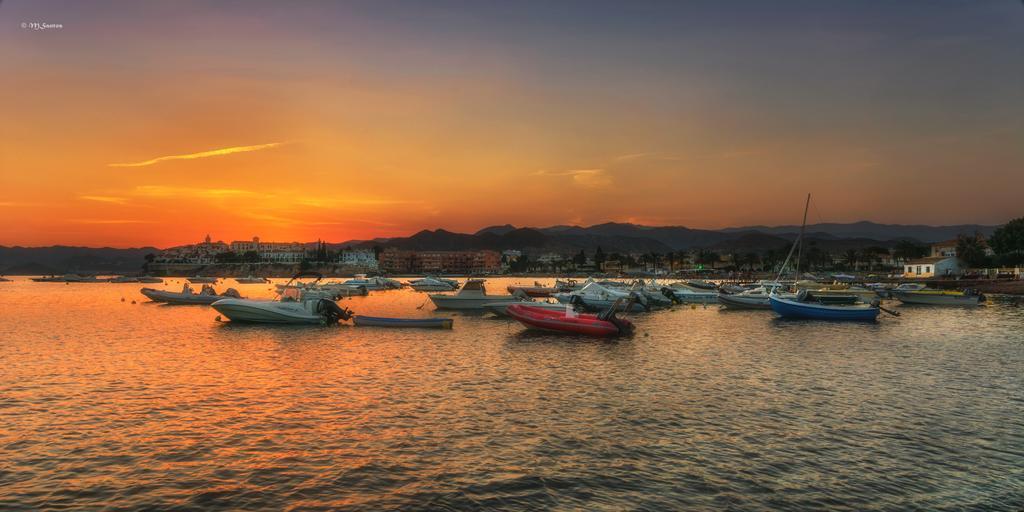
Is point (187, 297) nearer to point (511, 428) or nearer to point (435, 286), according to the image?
point (435, 286)

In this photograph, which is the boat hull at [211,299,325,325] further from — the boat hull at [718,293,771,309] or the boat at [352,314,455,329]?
the boat hull at [718,293,771,309]

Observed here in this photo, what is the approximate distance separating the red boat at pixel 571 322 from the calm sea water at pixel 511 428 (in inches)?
221

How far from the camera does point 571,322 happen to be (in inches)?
1569

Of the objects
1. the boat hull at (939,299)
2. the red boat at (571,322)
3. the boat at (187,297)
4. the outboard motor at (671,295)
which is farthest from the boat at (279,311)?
the boat hull at (939,299)

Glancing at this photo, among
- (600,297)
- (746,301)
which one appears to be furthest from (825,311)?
(600,297)

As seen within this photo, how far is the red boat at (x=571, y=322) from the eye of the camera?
128 feet

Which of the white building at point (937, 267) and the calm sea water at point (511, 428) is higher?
the white building at point (937, 267)

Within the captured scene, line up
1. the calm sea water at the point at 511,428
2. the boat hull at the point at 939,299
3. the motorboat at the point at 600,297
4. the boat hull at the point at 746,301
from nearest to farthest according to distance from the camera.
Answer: the calm sea water at the point at 511,428
the motorboat at the point at 600,297
the boat hull at the point at 746,301
the boat hull at the point at 939,299

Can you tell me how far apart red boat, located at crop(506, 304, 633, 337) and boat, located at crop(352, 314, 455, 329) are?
5.42 m

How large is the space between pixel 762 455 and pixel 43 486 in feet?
50.8

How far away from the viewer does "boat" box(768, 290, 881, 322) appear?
50562 mm

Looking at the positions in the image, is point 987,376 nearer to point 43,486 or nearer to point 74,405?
point 43,486

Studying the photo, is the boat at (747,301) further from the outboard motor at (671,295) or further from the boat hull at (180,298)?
the boat hull at (180,298)

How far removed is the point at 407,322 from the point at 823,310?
35.5 meters
